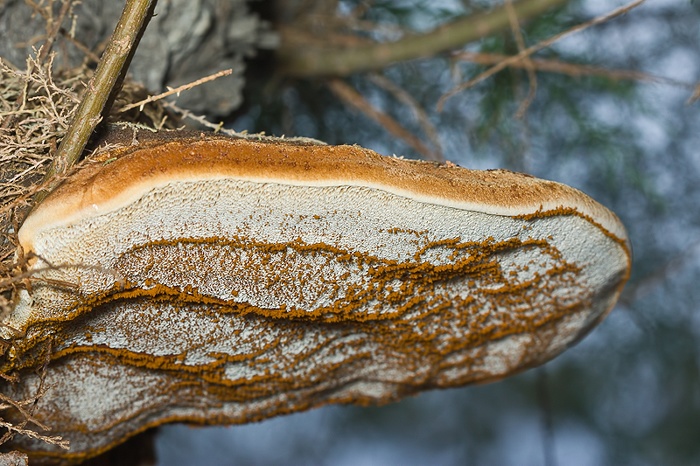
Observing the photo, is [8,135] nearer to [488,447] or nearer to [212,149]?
[212,149]

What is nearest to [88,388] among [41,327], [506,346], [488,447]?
[41,327]

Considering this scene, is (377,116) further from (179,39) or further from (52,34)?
(52,34)

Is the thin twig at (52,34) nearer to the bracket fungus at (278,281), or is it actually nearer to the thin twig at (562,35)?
the bracket fungus at (278,281)

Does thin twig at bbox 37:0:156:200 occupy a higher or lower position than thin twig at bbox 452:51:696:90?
lower

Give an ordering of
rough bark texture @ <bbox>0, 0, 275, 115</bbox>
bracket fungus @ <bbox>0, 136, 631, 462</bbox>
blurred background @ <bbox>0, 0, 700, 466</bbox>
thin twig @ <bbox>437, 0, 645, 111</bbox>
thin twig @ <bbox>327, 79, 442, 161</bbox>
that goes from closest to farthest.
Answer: bracket fungus @ <bbox>0, 136, 631, 462</bbox>, thin twig @ <bbox>437, 0, 645, 111</bbox>, rough bark texture @ <bbox>0, 0, 275, 115</bbox>, blurred background @ <bbox>0, 0, 700, 466</bbox>, thin twig @ <bbox>327, 79, 442, 161</bbox>

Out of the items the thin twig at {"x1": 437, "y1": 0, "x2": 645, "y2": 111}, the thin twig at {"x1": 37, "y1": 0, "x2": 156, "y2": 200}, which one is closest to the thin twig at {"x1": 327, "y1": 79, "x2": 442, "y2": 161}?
the thin twig at {"x1": 437, "y1": 0, "x2": 645, "y2": 111}

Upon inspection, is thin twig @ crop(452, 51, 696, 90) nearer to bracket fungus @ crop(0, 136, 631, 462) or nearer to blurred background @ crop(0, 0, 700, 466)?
blurred background @ crop(0, 0, 700, 466)
